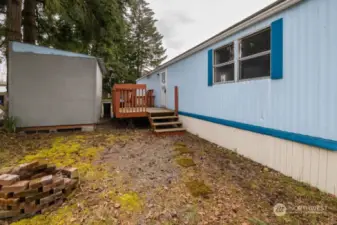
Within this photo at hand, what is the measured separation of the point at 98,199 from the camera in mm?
2426

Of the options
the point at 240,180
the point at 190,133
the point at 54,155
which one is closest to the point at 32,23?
the point at 54,155

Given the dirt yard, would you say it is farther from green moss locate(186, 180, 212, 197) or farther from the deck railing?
the deck railing

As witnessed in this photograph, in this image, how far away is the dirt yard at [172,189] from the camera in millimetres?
2086

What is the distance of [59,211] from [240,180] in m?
2.58

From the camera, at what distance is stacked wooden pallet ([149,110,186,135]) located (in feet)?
21.3

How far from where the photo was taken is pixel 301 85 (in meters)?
2.89

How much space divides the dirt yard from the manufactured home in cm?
34

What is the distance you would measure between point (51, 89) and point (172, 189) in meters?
5.60

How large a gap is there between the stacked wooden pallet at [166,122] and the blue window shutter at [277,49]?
12.5 feet

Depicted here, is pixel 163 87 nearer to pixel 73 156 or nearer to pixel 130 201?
pixel 73 156

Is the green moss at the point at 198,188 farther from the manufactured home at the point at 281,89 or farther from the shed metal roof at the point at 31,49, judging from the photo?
the shed metal roof at the point at 31,49

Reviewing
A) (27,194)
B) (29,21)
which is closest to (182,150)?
(27,194)

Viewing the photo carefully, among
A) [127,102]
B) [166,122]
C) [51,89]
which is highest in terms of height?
[51,89]

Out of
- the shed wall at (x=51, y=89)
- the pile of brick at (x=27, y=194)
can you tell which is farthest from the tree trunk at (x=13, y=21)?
the pile of brick at (x=27, y=194)
